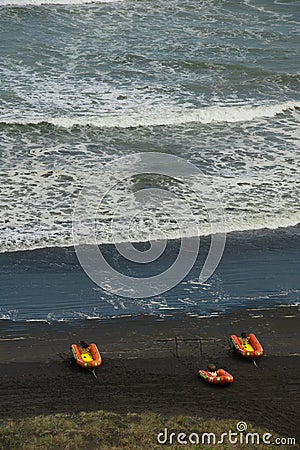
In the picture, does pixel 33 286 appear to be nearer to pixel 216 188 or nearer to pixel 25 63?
pixel 216 188

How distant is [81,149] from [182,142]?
3.84 m

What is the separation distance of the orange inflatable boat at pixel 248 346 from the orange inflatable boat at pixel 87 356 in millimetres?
3080

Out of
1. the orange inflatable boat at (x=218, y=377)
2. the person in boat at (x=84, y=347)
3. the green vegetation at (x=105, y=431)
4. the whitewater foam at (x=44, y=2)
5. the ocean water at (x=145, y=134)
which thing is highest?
the whitewater foam at (x=44, y=2)

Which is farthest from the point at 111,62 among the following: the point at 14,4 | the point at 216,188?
the point at 216,188

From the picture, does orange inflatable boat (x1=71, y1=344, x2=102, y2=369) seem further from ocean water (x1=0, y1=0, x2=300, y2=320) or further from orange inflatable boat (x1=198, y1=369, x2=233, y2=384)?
orange inflatable boat (x1=198, y1=369, x2=233, y2=384)

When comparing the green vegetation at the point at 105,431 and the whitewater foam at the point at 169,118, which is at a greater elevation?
Result: the whitewater foam at the point at 169,118

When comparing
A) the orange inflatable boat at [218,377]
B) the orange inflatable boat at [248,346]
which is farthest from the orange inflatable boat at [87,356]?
the orange inflatable boat at [248,346]

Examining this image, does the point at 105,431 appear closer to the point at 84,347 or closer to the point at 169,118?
the point at 84,347

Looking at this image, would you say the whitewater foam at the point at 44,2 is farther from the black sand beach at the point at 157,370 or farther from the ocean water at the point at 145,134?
the black sand beach at the point at 157,370

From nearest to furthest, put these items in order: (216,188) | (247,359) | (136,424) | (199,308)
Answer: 1. (136,424)
2. (247,359)
3. (199,308)
4. (216,188)

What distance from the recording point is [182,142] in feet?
99.7

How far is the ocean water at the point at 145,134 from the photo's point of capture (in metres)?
21.1

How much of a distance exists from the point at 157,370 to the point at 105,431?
8.53 feet

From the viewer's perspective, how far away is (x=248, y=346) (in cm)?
1820
